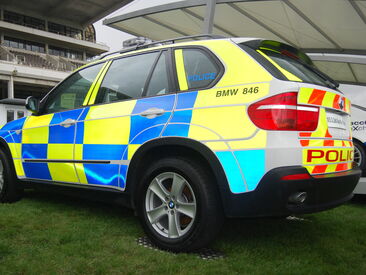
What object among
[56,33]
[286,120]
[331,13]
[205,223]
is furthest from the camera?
[56,33]

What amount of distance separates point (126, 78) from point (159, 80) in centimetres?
45

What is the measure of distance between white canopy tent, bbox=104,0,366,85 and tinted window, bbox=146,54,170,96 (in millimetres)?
8235

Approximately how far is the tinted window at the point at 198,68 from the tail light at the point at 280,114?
1.53ft

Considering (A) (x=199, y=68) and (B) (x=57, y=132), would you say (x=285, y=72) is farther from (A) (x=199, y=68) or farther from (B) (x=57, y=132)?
(B) (x=57, y=132)

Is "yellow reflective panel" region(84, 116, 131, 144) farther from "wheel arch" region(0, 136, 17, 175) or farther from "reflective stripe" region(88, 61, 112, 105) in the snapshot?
"wheel arch" region(0, 136, 17, 175)

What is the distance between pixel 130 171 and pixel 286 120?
1.28 m

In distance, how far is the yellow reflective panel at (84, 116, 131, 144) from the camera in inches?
115

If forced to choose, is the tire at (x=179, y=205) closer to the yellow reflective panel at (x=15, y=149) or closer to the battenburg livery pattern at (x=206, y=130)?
the battenburg livery pattern at (x=206, y=130)

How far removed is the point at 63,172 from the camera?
3.46 metres

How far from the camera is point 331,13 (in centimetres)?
1028

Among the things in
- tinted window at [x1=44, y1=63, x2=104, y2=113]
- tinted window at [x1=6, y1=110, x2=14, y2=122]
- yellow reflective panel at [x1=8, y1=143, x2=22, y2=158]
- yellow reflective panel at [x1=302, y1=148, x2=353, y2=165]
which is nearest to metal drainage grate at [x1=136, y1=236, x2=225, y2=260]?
yellow reflective panel at [x1=302, y1=148, x2=353, y2=165]

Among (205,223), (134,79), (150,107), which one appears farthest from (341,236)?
(134,79)

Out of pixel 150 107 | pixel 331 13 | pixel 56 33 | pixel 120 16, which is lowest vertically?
pixel 150 107

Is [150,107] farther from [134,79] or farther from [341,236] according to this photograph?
[341,236]
